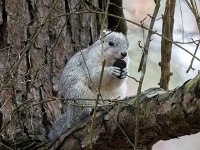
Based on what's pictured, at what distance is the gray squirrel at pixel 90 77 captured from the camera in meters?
2.74

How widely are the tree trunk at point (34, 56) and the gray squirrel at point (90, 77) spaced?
9cm

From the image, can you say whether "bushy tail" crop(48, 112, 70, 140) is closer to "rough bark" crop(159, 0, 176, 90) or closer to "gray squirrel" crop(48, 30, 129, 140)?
"gray squirrel" crop(48, 30, 129, 140)

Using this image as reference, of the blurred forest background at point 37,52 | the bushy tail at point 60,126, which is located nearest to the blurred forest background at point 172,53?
the blurred forest background at point 37,52

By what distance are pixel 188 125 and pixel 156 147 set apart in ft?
7.28

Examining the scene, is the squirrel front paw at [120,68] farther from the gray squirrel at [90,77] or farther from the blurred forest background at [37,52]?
the blurred forest background at [37,52]

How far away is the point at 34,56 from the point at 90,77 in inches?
14.8

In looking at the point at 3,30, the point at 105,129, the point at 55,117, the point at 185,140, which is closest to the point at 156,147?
the point at 185,140

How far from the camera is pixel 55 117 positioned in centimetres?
297

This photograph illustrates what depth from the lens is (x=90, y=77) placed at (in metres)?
2.72

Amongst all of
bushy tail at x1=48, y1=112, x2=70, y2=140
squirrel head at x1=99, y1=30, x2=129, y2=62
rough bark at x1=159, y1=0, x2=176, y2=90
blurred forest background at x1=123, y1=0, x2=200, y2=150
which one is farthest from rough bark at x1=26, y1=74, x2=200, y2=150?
blurred forest background at x1=123, y1=0, x2=200, y2=150

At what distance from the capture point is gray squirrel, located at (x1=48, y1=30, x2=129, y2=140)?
2740 millimetres

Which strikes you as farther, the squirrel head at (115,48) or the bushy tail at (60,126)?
the squirrel head at (115,48)

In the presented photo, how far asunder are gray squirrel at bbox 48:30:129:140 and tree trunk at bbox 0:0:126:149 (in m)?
0.09

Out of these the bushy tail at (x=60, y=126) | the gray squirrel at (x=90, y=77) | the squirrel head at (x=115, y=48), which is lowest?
the bushy tail at (x=60, y=126)
